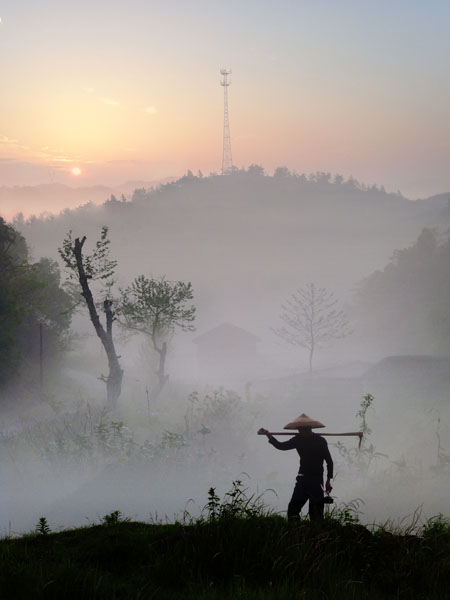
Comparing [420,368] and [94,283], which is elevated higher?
[94,283]

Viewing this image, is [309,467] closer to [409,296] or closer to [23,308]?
[23,308]

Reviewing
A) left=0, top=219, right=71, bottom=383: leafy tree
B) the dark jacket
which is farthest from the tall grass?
left=0, top=219, right=71, bottom=383: leafy tree

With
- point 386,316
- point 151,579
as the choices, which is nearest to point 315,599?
point 151,579

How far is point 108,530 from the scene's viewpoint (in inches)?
303

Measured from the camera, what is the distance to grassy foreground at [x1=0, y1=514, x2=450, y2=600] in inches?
214

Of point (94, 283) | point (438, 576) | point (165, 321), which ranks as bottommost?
point (438, 576)

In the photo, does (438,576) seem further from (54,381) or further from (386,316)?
(386,316)

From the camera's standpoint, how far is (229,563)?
6203 mm

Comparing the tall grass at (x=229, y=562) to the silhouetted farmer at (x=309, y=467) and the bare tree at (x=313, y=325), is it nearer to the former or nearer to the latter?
the silhouetted farmer at (x=309, y=467)

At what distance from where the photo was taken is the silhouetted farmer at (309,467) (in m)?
9.33

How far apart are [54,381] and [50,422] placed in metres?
13.1

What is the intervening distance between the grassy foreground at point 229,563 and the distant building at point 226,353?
6578cm

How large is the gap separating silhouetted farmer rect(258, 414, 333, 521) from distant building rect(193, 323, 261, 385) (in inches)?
2484

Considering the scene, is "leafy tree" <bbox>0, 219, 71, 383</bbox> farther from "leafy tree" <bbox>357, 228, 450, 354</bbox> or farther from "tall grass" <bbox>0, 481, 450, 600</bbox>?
"leafy tree" <bbox>357, 228, 450, 354</bbox>
